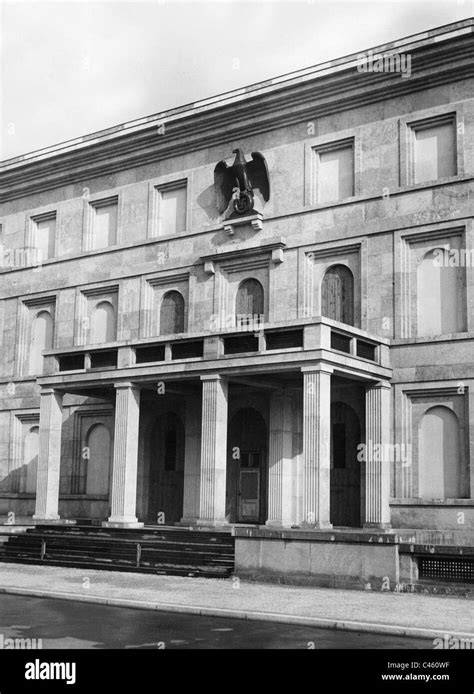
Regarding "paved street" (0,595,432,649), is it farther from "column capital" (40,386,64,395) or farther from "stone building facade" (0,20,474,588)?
"column capital" (40,386,64,395)

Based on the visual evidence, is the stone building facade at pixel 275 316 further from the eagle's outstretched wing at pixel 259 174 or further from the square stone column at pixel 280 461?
the eagle's outstretched wing at pixel 259 174

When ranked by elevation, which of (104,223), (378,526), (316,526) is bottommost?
(378,526)

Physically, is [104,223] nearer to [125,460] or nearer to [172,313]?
[172,313]

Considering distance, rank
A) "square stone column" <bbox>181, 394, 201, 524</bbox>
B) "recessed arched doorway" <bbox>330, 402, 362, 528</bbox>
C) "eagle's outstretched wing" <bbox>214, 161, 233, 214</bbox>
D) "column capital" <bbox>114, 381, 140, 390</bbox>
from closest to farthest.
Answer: "recessed arched doorway" <bbox>330, 402, 362, 528</bbox>
"column capital" <bbox>114, 381, 140, 390</bbox>
"square stone column" <bbox>181, 394, 201, 524</bbox>
"eagle's outstretched wing" <bbox>214, 161, 233, 214</bbox>

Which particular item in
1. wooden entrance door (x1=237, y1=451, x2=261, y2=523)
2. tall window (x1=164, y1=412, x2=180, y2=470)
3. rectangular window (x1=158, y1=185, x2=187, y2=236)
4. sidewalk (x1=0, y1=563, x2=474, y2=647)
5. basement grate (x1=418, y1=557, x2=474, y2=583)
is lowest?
sidewalk (x1=0, y1=563, x2=474, y2=647)

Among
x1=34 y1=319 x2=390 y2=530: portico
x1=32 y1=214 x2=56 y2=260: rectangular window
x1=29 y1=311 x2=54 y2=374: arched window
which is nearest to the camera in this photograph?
x1=34 y1=319 x2=390 y2=530: portico

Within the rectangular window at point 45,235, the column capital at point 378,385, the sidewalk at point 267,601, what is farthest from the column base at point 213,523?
the rectangular window at point 45,235

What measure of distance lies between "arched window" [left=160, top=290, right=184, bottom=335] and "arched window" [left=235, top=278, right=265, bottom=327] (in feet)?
9.08

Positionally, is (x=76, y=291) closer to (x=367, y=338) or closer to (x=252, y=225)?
(x=252, y=225)

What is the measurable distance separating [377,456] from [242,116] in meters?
13.5

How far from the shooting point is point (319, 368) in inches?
955

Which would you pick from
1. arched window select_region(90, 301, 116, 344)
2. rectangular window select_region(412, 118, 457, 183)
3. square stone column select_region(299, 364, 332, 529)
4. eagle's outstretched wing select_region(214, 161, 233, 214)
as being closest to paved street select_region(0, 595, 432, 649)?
square stone column select_region(299, 364, 332, 529)

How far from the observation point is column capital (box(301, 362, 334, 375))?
79.7 ft

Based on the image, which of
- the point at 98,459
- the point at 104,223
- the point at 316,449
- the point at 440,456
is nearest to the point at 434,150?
the point at 440,456
